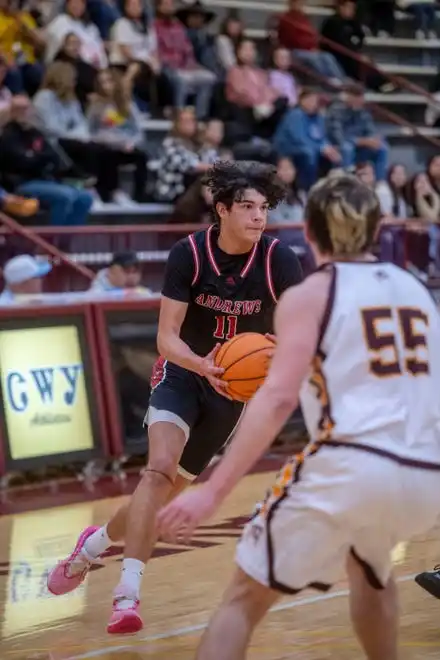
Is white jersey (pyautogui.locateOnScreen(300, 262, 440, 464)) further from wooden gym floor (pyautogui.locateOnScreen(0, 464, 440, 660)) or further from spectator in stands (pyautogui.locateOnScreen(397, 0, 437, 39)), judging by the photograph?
spectator in stands (pyautogui.locateOnScreen(397, 0, 437, 39))

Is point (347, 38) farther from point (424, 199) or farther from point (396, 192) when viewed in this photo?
point (424, 199)

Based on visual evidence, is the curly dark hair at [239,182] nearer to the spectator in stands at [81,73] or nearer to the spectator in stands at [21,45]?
the spectator in stands at [21,45]

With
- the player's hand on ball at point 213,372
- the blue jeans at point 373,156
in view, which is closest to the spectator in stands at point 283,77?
the blue jeans at point 373,156

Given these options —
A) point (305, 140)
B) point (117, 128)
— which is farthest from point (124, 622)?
point (305, 140)

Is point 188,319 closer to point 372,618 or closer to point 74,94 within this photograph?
point 372,618

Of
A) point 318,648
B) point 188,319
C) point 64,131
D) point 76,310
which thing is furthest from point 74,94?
point 318,648

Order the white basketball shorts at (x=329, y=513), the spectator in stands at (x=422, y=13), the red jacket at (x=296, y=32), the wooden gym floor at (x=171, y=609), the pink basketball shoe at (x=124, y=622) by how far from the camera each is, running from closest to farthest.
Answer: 1. the white basketball shorts at (x=329, y=513)
2. the pink basketball shoe at (x=124, y=622)
3. the wooden gym floor at (x=171, y=609)
4. the red jacket at (x=296, y=32)
5. the spectator in stands at (x=422, y=13)

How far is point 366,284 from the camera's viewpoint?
3648 mm

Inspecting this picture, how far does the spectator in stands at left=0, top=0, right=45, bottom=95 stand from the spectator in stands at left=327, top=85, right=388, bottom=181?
4.19 metres

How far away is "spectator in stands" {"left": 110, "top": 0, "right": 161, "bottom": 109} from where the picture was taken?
14.9 meters

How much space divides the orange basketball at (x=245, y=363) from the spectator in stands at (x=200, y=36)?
1129 cm

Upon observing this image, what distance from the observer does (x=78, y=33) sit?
1431 centimetres

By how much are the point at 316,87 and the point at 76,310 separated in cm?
898

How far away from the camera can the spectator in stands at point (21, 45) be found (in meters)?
13.8
